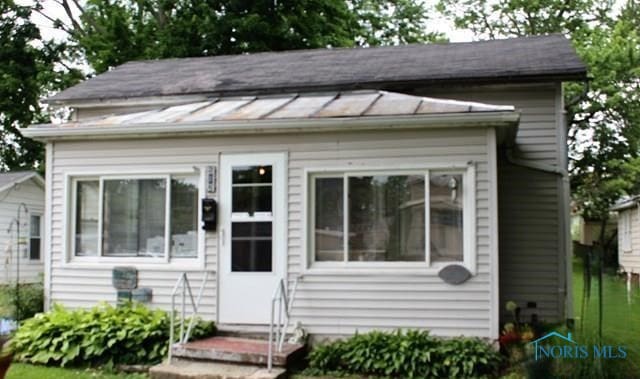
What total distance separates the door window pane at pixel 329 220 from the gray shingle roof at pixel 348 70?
2.33m

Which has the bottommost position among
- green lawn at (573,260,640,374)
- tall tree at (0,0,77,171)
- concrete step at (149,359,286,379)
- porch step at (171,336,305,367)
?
concrete step at (149,359,286,379)

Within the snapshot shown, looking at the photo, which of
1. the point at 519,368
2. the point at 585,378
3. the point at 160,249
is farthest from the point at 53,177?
the point at 585,378

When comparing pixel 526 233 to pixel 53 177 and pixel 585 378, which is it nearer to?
pixel 585 378

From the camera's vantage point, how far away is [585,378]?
175 inches

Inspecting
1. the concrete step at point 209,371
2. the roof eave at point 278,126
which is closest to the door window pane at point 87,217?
the roof eave at point 278,126

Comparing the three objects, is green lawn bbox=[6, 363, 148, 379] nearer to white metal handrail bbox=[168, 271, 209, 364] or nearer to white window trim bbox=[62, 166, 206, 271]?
white metal handrail bbox=[168, 271, 209, 364]

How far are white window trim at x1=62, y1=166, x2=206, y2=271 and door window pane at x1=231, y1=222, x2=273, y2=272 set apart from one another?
1.36 ft

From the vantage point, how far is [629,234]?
19.6 metres

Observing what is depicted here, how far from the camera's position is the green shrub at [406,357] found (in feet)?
20.3

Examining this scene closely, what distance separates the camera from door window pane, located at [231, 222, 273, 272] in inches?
287

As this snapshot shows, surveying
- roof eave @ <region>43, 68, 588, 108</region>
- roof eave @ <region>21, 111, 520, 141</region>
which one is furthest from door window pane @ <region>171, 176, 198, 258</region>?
roof eave @ <region>43, 68, 588, 108</region>

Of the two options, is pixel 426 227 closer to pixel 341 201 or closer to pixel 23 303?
pixel 341 201

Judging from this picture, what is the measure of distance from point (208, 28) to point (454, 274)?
45.4ft

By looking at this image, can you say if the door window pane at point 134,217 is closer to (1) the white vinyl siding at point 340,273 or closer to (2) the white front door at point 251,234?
(1) the white vinyl siding at point 340,273
